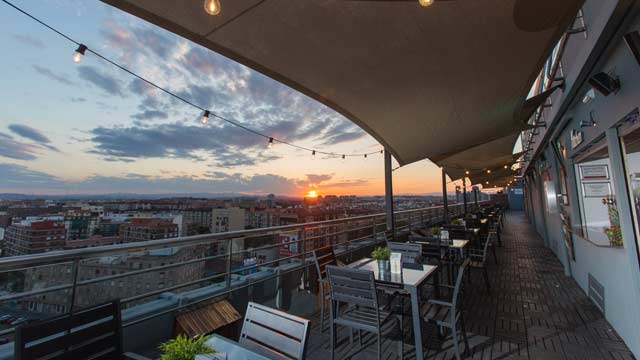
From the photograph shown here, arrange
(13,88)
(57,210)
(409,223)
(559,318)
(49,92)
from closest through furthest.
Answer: (57,210), (559,318), (13,88), (49,92), (409,223)

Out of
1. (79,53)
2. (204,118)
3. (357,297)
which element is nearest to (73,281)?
(79,53)

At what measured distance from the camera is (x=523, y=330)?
9.75 ft

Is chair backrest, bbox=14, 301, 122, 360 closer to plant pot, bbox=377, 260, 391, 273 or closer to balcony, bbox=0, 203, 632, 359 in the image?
balcony, bbox=0, 203, 632, 359

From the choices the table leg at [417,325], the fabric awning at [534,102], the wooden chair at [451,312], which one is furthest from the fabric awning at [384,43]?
the table leg at [417,325]

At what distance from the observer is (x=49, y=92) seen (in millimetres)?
4031

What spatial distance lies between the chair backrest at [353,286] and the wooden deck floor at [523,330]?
685mm

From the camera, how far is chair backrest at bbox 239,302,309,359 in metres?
1.25

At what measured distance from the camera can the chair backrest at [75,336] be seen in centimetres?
114

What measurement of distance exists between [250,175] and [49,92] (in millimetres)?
5512

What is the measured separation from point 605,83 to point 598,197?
1.75 meters

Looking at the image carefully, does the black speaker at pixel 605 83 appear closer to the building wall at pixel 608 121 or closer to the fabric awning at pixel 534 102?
the building wall at pixel 608 121

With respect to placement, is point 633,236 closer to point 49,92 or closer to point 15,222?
point 15,222

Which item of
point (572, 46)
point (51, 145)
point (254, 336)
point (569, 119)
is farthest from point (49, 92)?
point (569, 119)

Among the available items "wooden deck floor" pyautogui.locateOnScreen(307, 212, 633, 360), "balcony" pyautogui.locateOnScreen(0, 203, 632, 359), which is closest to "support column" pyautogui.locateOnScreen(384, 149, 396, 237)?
"balcony" pyautogui.locateOnScreen(0, 203, 632, 359)
